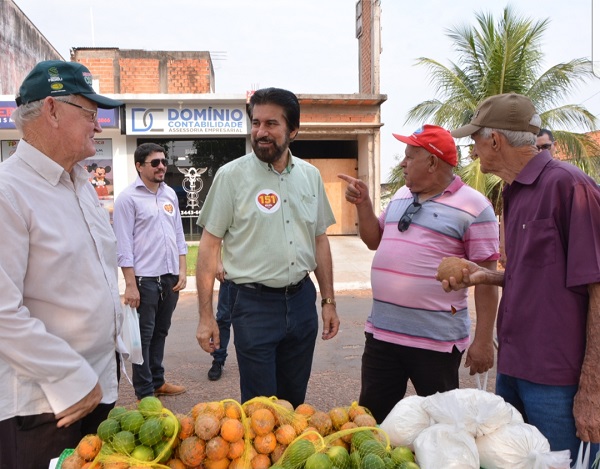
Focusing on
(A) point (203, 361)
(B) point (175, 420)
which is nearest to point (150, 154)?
(A) point (203, 361)

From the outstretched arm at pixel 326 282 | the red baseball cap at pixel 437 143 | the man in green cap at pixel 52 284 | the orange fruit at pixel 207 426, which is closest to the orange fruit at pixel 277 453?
the orange fruit at pixel 207 426

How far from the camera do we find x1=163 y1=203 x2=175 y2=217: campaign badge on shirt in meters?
5.09

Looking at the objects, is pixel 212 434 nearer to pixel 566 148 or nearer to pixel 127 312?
pixel 127 312

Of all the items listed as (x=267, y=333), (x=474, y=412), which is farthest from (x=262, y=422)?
(x=267, y=333)

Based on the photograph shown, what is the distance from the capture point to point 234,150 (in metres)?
16.9

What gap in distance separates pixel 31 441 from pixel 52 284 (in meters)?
0.62

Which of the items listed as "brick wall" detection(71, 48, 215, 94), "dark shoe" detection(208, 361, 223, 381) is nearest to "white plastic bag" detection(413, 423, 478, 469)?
"dark shoe" detection(208, 361, 223, 381)

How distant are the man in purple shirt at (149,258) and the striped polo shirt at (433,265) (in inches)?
98.4

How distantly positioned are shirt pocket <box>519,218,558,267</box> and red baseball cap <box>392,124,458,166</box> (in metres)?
0.87

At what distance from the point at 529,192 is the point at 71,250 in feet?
6.53

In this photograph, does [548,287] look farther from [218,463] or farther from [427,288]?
[218,463]

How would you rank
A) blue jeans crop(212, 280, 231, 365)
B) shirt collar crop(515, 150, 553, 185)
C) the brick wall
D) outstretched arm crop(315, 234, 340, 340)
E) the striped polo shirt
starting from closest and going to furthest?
1. shirt collar crop(515, 150, 553, 185)
2. the striped polo shirt
3. outstretched arm crop(315, 234, 340, 340)
4. blue jeans crop(212, 280, 231, 365)
5. the brick wall

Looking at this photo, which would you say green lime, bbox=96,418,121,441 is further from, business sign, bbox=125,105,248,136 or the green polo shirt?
business sign, bbox=125,105,248,136

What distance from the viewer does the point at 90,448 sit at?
185cm
